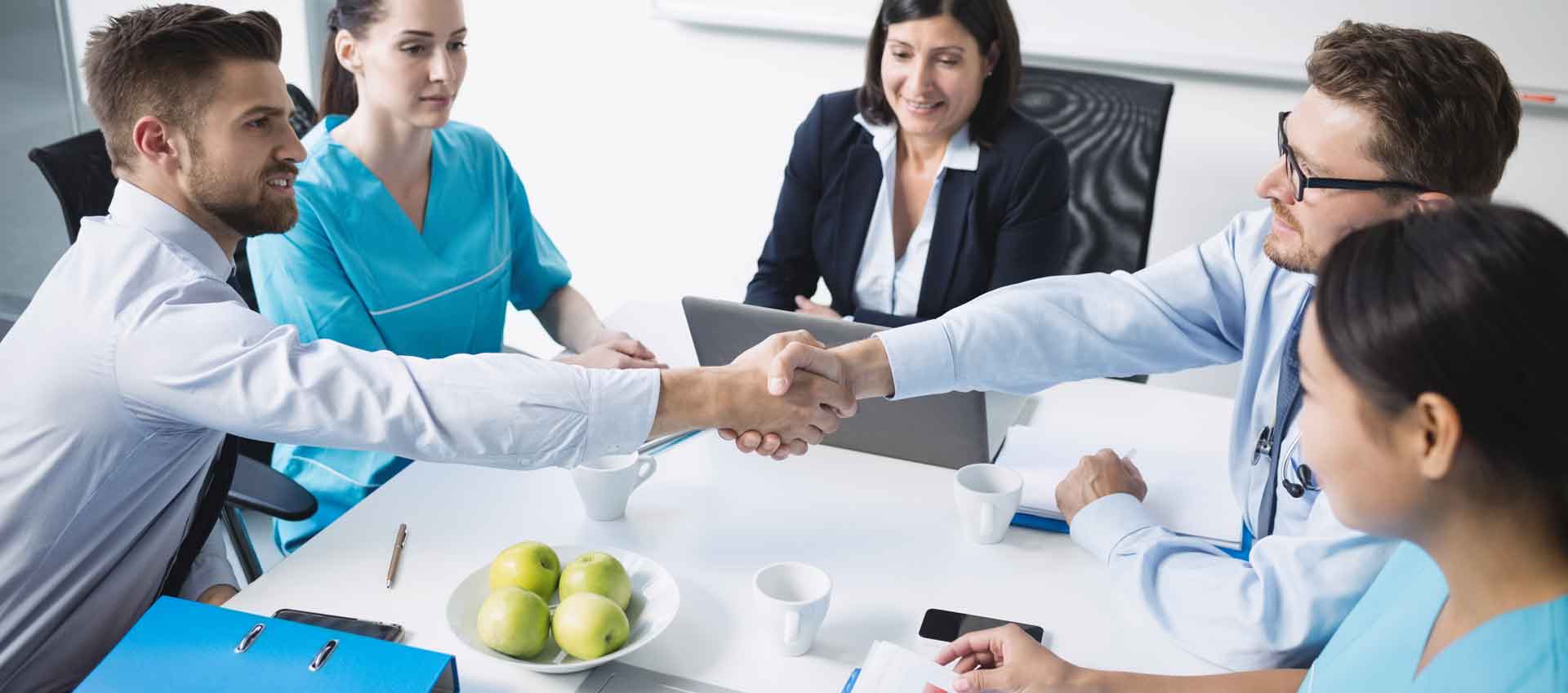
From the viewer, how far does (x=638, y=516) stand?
4.74 feet

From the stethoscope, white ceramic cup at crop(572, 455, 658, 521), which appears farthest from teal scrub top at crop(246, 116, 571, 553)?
the stethoscope

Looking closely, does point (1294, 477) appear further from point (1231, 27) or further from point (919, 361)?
point (1231, 27)

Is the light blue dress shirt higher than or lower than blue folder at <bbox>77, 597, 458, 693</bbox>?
higher

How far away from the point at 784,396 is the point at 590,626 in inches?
17.6

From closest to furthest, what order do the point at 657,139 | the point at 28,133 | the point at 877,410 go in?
the point at 877,410 → the point at 28,133 → the point at 657,139

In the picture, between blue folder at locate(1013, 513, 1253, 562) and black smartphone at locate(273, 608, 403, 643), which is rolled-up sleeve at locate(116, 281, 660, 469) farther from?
blue folder at locate(1013, 513, 1253, 562)

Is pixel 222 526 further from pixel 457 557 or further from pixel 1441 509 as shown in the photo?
pixel 1441 509

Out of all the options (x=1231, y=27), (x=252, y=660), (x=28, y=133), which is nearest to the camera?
(x=252, y=660)

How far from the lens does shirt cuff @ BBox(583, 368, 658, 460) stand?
54.1 inches

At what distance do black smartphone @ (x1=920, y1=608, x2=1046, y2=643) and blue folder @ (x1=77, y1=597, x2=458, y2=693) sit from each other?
45 cm

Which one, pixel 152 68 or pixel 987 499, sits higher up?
pixel 152 68

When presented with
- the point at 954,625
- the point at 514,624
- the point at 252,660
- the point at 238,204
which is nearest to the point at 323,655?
the point at 252,660

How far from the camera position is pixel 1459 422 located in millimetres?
762

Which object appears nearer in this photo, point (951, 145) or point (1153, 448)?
point (1153, 448)
